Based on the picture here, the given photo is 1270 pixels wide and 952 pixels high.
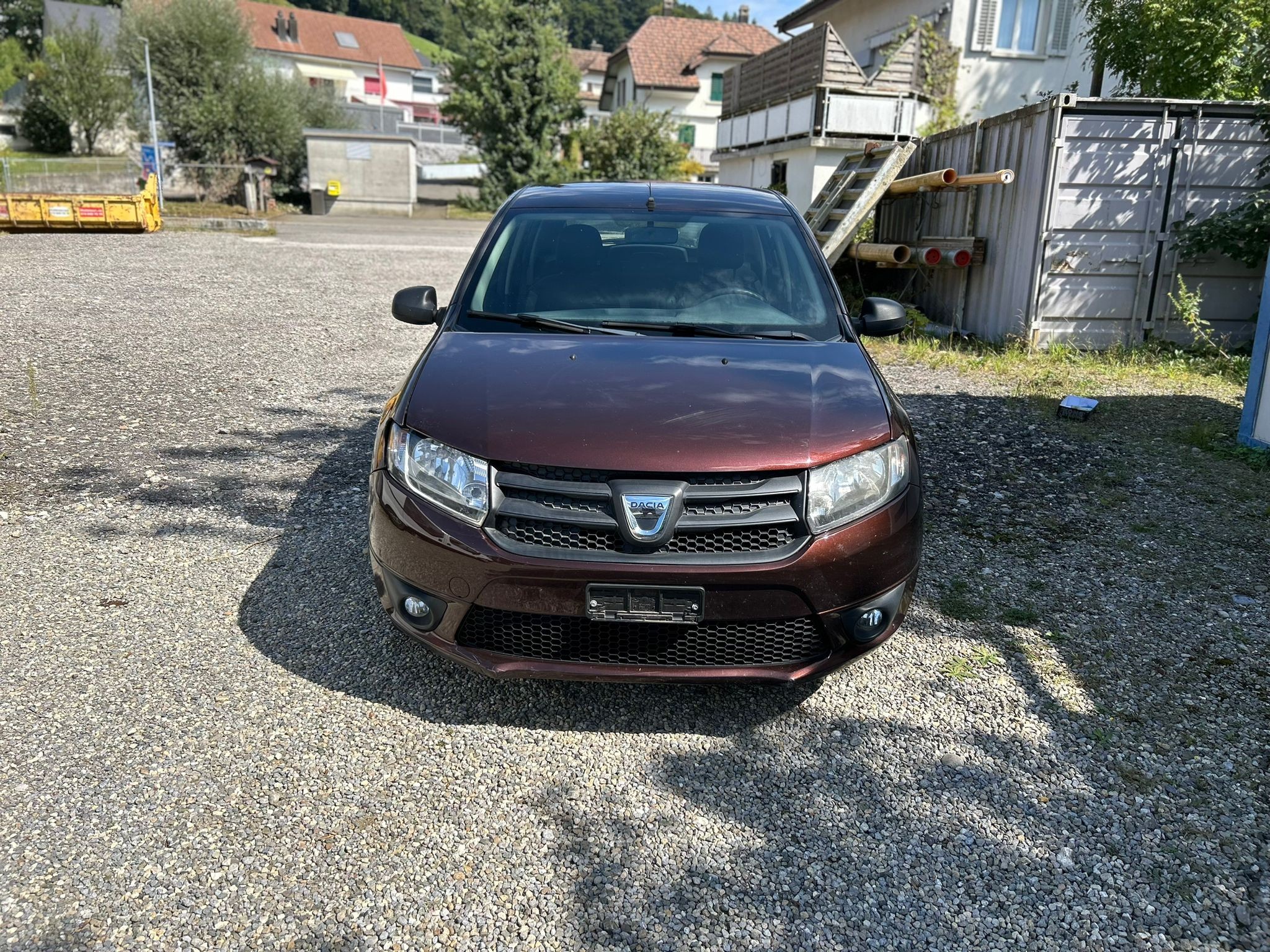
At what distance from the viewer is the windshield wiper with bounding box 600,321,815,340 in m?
4.01

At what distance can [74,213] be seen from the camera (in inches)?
898

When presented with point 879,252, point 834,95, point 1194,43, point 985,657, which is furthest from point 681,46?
point 985,657

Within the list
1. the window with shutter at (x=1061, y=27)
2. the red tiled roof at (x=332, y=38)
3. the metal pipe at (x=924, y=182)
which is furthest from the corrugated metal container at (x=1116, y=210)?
the red tiled roof at (x=332, y=38)

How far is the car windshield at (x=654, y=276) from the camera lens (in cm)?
412

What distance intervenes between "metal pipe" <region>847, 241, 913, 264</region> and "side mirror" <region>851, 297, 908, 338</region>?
7288mm

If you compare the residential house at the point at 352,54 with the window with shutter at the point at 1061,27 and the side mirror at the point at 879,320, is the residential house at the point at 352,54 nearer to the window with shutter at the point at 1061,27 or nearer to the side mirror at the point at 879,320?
the window with shutter at the point at 1061,27

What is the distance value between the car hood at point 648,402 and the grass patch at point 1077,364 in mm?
5562

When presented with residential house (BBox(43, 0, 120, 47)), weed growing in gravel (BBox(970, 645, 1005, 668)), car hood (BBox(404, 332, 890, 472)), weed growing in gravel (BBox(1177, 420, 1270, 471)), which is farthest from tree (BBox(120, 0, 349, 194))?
weed growing in gravel (BBox(970, 645, 1005, 668))

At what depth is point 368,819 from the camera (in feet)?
9.27

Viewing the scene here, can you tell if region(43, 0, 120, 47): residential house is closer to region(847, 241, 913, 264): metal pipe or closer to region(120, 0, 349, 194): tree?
region(120, 0, 349, 194): tree

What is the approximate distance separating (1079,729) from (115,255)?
19.1 m

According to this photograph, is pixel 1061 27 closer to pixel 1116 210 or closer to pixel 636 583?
pixel 1116 210

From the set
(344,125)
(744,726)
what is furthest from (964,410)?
(344,125)

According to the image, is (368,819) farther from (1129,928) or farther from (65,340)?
(65,340)
